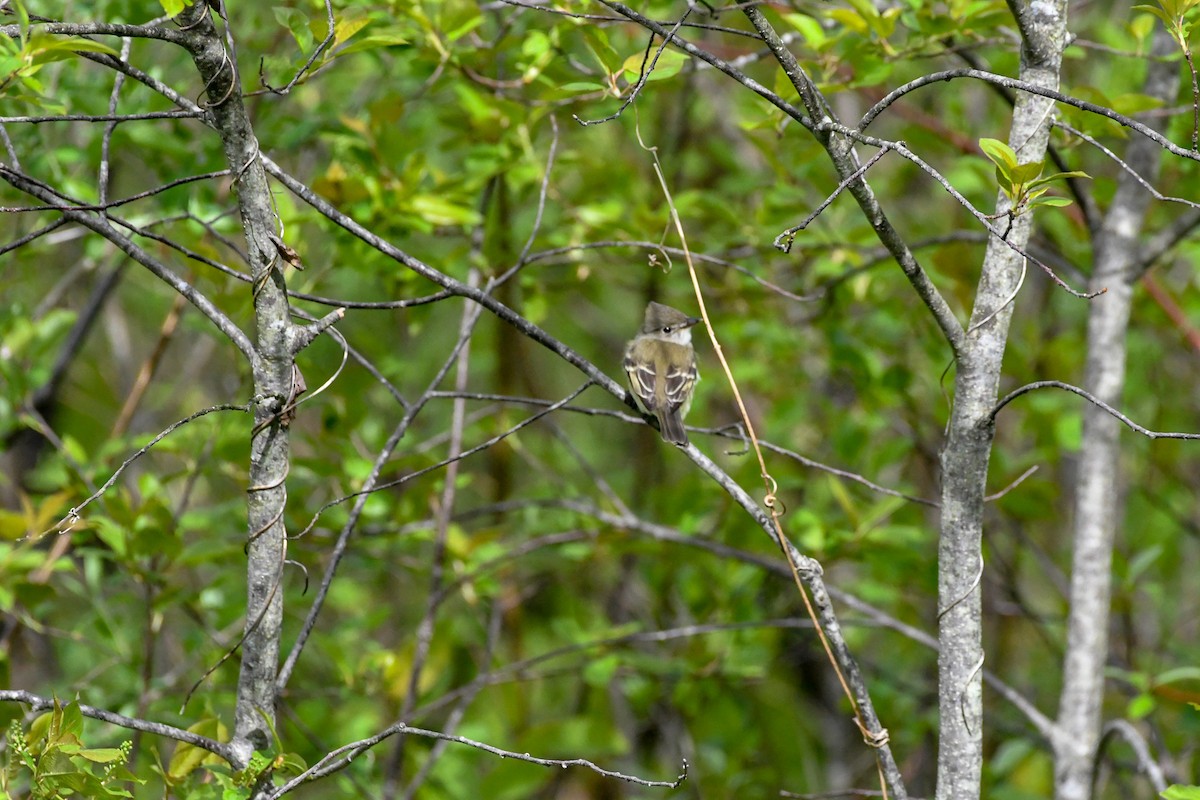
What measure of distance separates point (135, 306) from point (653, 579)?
4.78 m

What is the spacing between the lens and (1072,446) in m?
4.52

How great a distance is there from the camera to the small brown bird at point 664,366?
13.3ft

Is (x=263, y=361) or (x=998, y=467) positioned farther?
(x=998, y=467)

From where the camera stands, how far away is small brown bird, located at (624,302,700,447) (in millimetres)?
4062

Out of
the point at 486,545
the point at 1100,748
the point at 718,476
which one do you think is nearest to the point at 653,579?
the point at 486,545

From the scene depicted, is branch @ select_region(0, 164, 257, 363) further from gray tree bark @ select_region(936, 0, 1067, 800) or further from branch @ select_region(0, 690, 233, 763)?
gray tree bark @ select_region(936, 0, 1067, 800)

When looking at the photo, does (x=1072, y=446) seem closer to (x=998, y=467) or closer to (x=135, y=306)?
(x=998, y=467)

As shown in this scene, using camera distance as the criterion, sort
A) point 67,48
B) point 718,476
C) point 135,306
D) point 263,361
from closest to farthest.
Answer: point 67,48
point 263,361
point 718,476
point 135,306

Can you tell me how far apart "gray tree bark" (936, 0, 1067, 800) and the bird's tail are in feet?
2.84

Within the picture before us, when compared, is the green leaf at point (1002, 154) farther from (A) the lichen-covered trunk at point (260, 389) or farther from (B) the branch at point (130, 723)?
(B) the branch at point (130, 723)

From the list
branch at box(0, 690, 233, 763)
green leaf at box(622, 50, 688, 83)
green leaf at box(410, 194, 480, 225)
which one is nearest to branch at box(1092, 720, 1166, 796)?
green leaf at box(622, 50, 688, 83)

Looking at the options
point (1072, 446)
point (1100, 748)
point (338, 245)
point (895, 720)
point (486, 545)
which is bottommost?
point (1100, 748)

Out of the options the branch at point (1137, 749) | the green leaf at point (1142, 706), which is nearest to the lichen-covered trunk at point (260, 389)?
the branch at point (1137, 749)

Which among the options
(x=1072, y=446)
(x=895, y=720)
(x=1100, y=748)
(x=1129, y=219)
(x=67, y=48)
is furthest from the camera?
(x=895, y=720)
